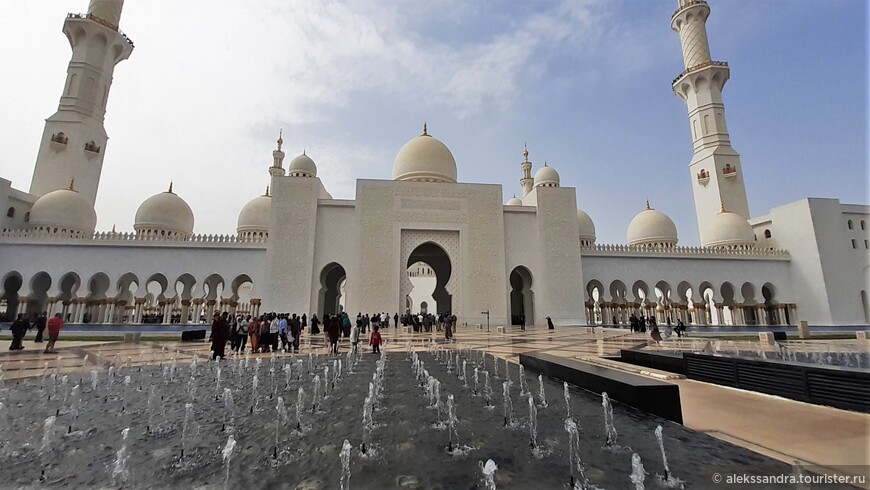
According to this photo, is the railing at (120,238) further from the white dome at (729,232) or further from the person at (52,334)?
the white dome at (729,232)

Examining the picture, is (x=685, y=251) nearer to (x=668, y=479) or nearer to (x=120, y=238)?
(x=668, y=479)

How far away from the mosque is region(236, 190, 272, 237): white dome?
74mm

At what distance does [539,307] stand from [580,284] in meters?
2.08

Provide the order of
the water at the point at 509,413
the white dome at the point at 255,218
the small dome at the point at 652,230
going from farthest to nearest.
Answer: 1. the small dome at the point at 652,230
2. the white dome at the point at 255,218
3. the water at the point at 509,413

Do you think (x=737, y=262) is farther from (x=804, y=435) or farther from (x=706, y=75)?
(x=804, y=435)

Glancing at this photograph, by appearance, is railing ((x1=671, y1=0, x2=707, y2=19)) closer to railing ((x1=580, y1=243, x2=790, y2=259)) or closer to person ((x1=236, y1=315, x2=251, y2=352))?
railing ((x1=580, y1=243, x2=790, y2=259))

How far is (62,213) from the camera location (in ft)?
52.2

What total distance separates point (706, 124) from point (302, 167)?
22.8m

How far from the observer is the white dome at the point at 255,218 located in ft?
65.8

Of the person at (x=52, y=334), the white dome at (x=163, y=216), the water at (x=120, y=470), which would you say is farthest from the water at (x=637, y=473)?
the white dome at (x=163, y=216)

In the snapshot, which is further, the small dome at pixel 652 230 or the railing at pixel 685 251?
the small dome at pixel 652 230

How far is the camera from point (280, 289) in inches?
587

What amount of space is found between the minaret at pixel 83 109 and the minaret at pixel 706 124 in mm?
30216

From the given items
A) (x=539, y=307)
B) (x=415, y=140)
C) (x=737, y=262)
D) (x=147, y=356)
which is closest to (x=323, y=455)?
(x=147, y=356)
